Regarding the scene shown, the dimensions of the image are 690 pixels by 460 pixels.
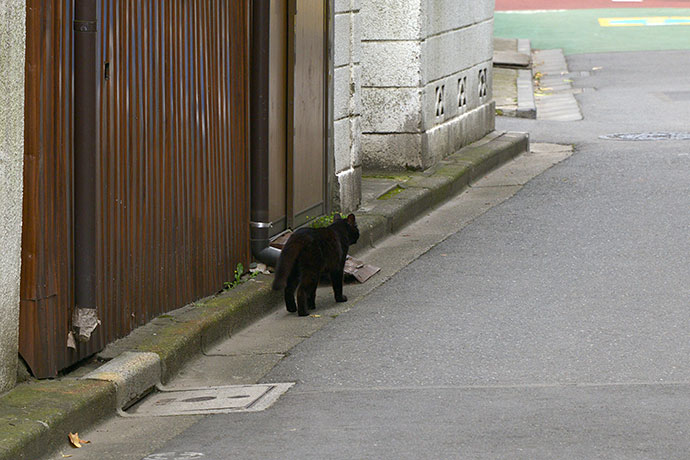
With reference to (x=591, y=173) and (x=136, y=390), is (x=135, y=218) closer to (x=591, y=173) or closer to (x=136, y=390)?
(x=136, y=390)

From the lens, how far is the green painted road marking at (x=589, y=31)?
30094 mm

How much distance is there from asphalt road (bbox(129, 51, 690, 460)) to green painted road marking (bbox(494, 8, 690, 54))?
18167 mm

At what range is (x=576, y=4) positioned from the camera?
136ft

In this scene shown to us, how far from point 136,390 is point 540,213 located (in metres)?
6.04

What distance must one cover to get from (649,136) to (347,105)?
6.67 metres

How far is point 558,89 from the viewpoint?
75.0ft

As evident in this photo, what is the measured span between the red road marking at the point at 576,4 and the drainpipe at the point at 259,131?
31.8 m

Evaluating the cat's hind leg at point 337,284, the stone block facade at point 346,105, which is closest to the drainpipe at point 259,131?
the cat's hind leg at point 337,284

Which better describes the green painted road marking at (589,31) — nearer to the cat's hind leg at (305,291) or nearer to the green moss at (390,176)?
the green moss at (390,176)

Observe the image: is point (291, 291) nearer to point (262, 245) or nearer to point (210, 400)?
point (262, 245)

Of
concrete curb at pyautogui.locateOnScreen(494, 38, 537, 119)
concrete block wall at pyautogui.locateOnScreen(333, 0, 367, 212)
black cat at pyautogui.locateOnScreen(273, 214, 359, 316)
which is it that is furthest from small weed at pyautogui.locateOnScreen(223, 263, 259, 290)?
concrete curb at pyautogui.locateOnScreen(494, 38, 537, 119)

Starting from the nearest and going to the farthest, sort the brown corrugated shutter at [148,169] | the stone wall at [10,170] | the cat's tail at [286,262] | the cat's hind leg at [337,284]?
the stone wall at [10,170] < the brown corrugated shutter at [148,169] < the cat's tail at [286,262] < the cat's hind leg at [337,284]

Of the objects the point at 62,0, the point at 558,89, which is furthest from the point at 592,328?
the point at 558,89

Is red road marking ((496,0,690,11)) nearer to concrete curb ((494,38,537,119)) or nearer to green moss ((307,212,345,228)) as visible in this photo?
concrete curb ((494,38,537,119))
